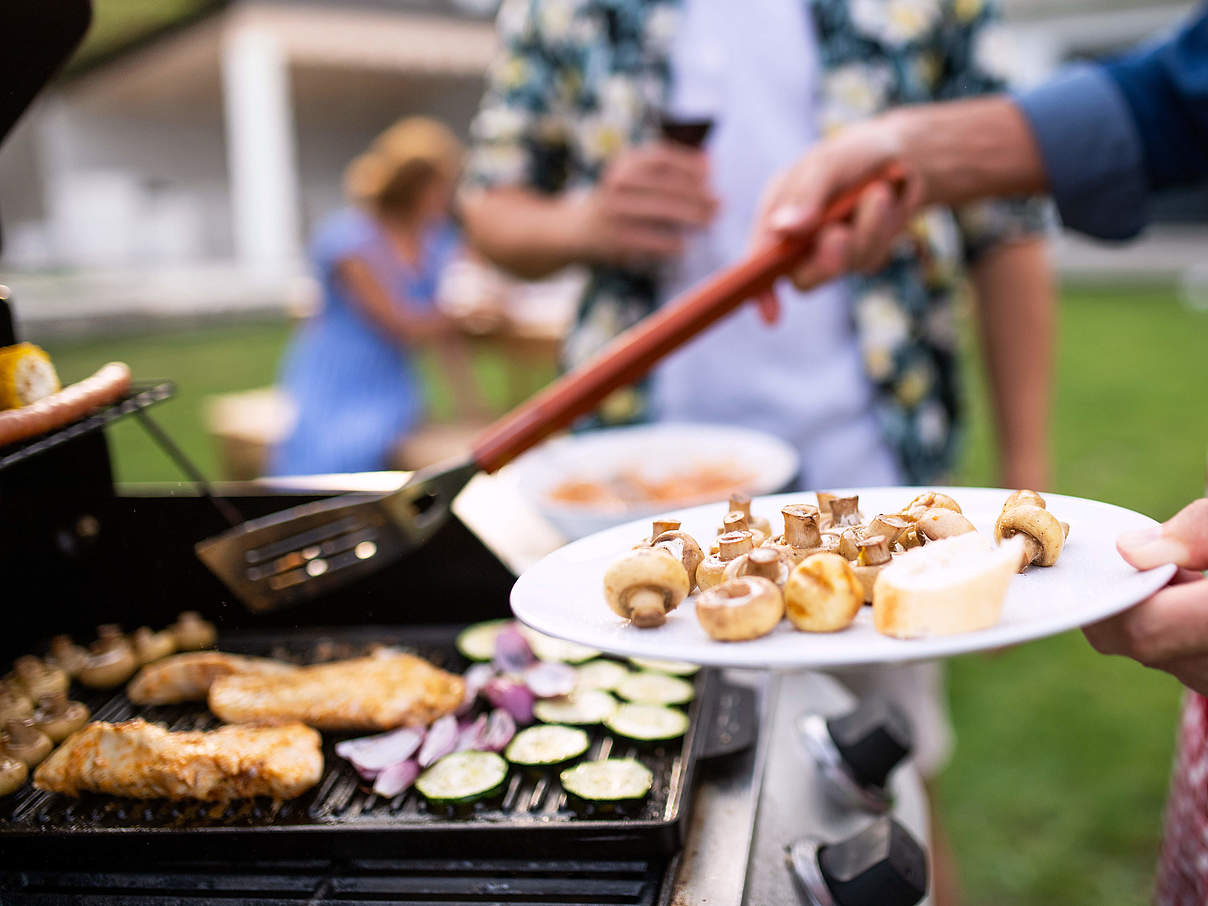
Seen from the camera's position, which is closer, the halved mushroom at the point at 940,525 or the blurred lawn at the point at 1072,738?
the halved mushroom at the point at 940,525

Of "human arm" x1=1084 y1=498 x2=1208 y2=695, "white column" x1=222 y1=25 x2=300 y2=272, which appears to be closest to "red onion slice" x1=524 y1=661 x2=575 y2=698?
"human arm" x1=1084 y1=498 x2=1208 y2=695

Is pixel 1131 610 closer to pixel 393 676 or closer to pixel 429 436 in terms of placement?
pixel 393 676

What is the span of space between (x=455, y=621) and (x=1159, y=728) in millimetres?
3065

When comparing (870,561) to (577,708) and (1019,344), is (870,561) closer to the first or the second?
(577,708)

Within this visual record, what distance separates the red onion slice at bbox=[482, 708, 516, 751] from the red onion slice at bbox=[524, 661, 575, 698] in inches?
2.7

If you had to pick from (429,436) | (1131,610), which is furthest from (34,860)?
(429,436)

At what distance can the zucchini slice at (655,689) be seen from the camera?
141 cm

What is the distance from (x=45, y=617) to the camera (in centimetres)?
153

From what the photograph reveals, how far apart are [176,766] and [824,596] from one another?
85cm

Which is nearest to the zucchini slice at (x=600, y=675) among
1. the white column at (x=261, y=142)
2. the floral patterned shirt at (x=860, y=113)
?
the floral patterned shirt at (x=860, y=113)

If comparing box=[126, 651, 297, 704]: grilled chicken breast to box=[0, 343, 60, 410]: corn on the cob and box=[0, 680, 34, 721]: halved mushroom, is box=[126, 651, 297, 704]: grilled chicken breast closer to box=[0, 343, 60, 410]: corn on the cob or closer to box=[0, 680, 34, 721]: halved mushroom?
box=[0, 680, 34, 721]: halved mushroom

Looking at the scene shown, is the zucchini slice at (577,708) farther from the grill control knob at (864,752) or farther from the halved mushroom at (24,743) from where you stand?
the halved mushroom at (24,743)

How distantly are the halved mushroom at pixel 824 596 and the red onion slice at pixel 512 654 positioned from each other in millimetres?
779

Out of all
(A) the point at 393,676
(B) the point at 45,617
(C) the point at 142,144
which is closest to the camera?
(A) the point at 393,676
